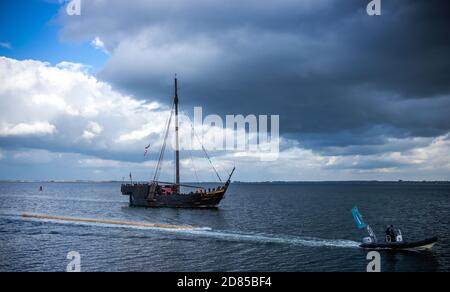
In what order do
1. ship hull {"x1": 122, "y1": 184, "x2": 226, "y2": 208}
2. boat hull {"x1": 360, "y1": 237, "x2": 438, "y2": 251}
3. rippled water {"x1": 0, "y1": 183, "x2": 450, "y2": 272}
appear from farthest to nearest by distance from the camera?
1. ship hull {"x1": 122, "y1": 184, "x2": 226, "y2": 208}
2. boat hull {"x1": 360, "y1": 237, "x2": 438, "y2": 251}
3. rippled water {"x1": 0, "y1": 183, "x2": 450, "y2": 272}

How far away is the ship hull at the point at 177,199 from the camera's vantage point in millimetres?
79250

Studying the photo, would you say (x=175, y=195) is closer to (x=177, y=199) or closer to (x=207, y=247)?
(x=177, y=199)

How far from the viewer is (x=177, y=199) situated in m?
80.0

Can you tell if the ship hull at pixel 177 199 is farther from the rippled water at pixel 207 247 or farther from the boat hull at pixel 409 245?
the boat hull at pixel 409 245

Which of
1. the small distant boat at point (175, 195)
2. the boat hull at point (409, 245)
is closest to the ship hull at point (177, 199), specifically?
the small distant boat at point (175, 195)

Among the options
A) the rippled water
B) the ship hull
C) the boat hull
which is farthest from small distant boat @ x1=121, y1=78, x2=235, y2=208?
the boat hull

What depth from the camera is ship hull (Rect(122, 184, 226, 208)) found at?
260 feet

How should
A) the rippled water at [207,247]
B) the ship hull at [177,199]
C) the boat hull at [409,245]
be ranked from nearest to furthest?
1. the rippled water at [207,247]
2. the boat hull at [409,245]
3. the ship hull at [177,199]

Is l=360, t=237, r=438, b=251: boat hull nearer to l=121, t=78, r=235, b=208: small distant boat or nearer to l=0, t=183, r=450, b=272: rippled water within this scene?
l=0, t=183, r=450, b=272: rippled water

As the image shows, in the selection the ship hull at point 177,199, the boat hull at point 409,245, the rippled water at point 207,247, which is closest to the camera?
the rippled water at point 207,247

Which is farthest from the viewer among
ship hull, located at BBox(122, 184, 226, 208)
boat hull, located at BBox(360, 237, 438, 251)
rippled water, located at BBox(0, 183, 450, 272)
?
ship hull, located at BBox(122, 184, 226, 208)

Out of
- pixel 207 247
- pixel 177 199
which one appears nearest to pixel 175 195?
pixel 177 199
